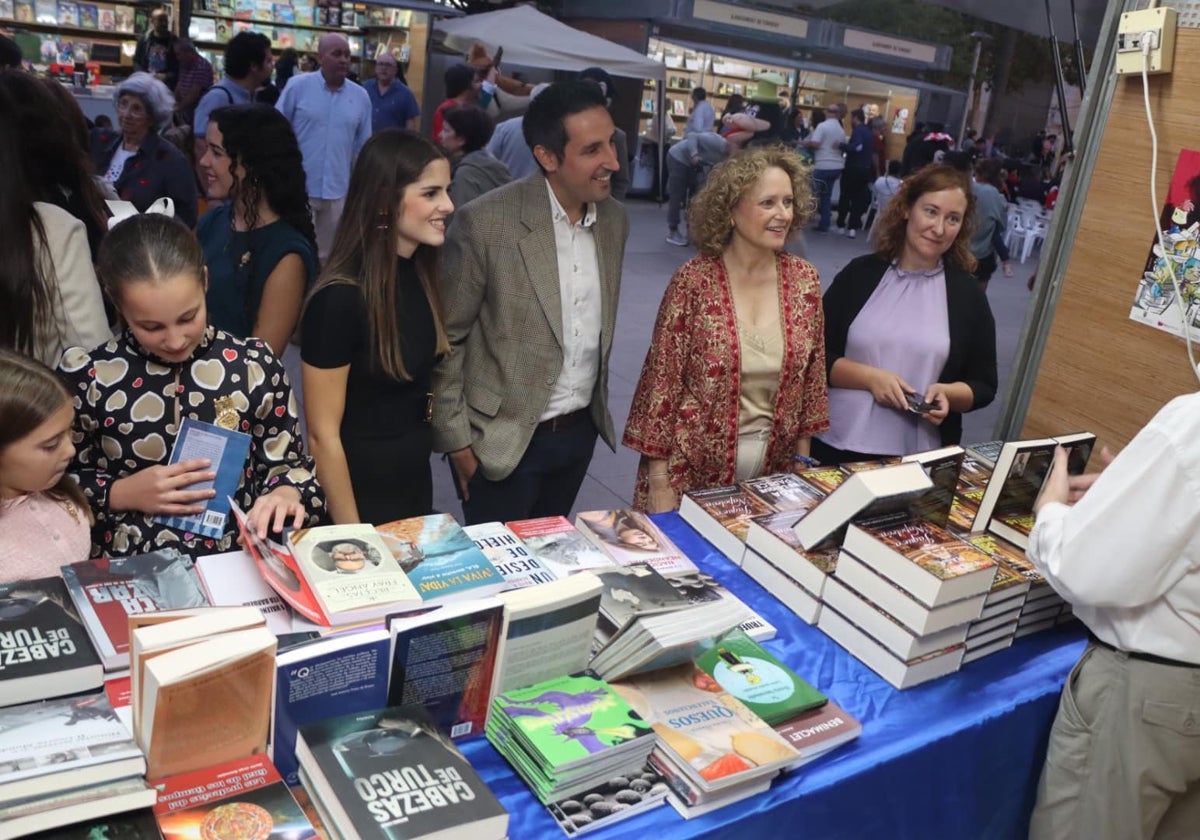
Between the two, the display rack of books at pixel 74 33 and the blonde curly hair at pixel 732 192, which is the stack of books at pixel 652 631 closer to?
the blonde curly hair at pixel 732 192

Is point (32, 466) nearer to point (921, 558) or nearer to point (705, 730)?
point (705, 730)

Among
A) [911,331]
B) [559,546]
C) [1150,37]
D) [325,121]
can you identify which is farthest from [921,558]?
[325,121]

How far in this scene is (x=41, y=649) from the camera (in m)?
1.15

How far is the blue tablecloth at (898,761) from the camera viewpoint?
129 centimetres

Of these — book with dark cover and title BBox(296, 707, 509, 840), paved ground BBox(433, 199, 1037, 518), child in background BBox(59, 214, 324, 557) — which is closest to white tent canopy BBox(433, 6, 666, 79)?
paved ground BBox(433, 199, 1037, 518)

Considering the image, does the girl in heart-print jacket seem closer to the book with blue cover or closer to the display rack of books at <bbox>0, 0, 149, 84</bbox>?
the book with blue cover

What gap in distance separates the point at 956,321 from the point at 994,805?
1.37m

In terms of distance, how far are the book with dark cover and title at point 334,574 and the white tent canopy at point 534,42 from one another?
21.0 ft

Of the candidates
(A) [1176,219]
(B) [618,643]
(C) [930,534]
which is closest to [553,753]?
(B) [618,643]

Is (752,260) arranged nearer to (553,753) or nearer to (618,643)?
(618,643)

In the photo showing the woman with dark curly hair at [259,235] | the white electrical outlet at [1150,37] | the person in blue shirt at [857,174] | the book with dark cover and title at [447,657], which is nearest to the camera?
the book with dark cover and title at [447,657]

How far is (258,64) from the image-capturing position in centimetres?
589

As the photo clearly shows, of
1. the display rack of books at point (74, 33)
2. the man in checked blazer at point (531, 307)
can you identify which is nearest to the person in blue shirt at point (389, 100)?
the display rack of books at point (74, 33)

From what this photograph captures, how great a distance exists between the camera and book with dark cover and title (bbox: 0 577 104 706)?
1095mm
